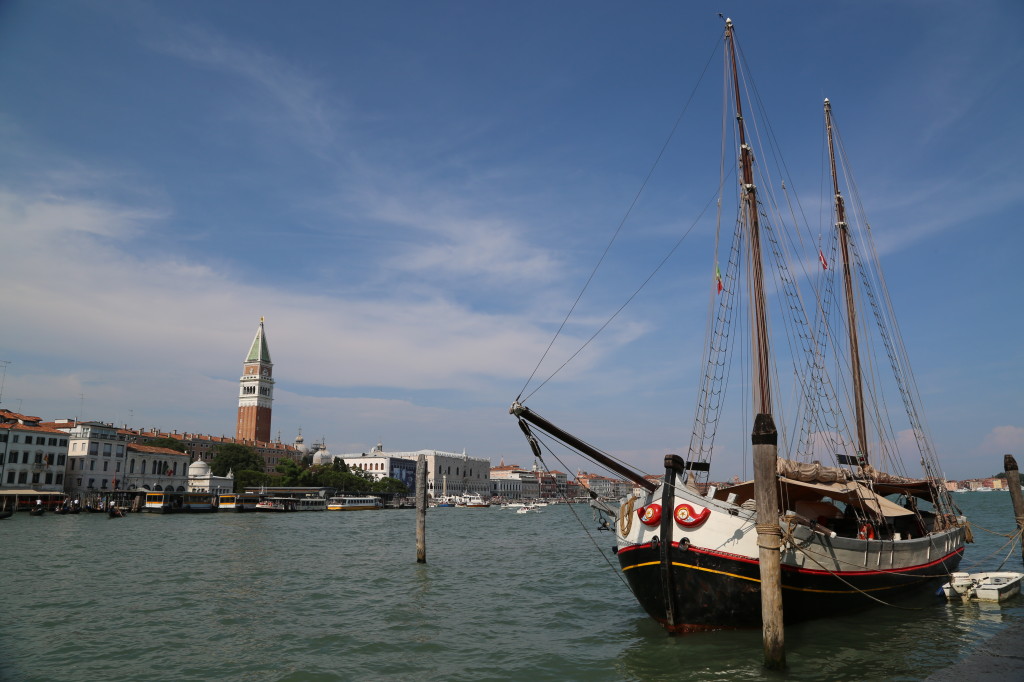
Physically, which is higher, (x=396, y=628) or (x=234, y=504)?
(x=396, y=628)

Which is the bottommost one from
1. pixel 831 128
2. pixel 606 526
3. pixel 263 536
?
pixel 263 536

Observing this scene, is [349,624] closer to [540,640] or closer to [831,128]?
[540,640]

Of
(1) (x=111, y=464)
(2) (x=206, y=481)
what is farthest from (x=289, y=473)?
(1) (x=111, y=464)

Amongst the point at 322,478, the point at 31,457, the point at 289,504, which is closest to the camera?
the point at 31,457

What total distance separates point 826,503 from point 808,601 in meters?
5.28

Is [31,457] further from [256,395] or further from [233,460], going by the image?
[256,395]

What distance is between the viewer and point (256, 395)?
179250 mm

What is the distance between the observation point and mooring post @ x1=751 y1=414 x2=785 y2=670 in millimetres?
12961

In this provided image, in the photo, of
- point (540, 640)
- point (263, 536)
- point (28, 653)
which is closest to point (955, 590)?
point (540, 640)

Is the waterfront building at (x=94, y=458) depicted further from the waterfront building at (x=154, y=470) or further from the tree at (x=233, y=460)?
the tree at (x=233, y=460)

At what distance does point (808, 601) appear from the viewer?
16828mm

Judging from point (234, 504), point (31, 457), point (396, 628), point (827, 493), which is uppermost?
point (31, 457)

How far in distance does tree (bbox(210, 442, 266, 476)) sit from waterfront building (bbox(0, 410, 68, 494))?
31965mm

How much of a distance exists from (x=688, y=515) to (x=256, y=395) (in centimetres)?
17932
